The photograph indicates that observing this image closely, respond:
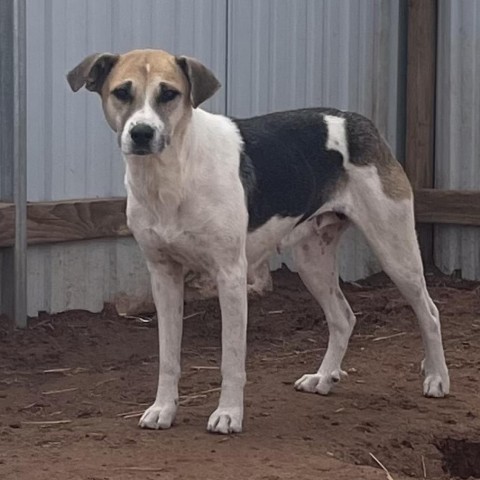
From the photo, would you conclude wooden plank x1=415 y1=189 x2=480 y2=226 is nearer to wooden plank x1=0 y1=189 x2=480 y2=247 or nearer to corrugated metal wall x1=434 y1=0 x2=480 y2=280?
corrugated metal wall x1=434 y1=0 x2=480 y2=280

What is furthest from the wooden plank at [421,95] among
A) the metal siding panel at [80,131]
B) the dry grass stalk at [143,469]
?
the dry grass stalk at [143,469]

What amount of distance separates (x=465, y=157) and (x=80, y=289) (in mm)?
3657

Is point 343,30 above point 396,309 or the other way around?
above

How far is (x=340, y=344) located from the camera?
6.59m

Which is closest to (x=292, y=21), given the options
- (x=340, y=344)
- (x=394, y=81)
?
(x=394, y=81)

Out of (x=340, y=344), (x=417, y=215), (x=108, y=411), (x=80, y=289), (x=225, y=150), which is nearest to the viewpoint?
(x=225, y=150)

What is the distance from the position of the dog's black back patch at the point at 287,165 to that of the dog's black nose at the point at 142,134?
678mm

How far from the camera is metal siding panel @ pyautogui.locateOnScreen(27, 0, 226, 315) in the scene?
7.89m

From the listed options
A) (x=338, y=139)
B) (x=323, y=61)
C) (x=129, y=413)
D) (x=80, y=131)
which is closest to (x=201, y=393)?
(x=129, y=413)

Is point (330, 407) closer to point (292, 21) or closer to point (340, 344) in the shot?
point (340, 344)

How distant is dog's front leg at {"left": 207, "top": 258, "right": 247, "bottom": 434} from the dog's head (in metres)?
0.69

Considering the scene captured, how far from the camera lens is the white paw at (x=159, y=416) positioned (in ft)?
18.4

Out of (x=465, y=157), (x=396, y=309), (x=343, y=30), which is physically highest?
(x=343, y=30)

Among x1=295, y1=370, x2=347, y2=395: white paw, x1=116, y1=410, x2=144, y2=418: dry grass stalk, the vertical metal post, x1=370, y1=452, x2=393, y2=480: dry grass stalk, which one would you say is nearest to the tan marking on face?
x1=116, y1=410, x2=144, y2=418: dry grass stalk
